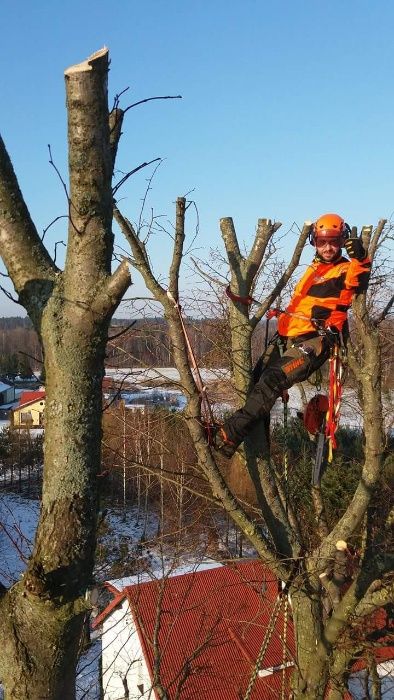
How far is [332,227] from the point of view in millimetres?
4109

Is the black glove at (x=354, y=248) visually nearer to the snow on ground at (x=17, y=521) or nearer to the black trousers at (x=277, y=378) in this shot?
the black trousers at (x=277, y=378)

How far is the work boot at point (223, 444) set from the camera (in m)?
3.74

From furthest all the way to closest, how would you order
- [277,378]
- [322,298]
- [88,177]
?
1. [322,298]
2. [277,378]
3. [88,177]

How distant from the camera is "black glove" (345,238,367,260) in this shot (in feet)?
12.2

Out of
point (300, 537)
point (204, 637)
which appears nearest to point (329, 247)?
point (300, 537)

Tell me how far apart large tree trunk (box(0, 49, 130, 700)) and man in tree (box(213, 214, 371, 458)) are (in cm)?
178

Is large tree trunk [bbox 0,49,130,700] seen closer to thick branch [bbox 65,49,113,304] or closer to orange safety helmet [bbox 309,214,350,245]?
thick branch [bbox 65,49,113,304]

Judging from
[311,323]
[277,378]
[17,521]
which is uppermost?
[311,323]

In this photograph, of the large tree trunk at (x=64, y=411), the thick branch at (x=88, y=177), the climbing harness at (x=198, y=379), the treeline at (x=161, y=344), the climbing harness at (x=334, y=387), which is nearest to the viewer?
the thick branch at (x=88, y=177)

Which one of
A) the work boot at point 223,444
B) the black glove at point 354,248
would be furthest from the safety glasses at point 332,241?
the work boot at point 223,444

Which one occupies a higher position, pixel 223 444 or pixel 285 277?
pixel 285 277

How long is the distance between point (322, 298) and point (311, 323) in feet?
0.68

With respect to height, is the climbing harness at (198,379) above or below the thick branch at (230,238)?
below

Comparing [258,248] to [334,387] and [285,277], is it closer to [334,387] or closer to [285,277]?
[285,277]
